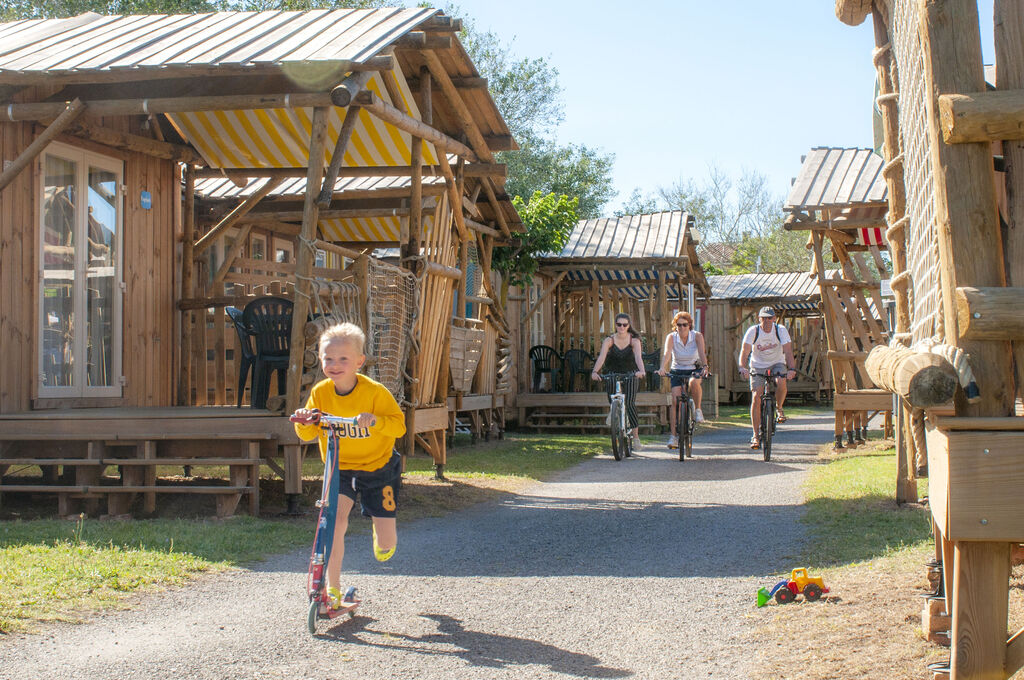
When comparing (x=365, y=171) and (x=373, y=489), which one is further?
(x=365, y=171)

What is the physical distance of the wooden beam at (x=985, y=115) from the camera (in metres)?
3.09

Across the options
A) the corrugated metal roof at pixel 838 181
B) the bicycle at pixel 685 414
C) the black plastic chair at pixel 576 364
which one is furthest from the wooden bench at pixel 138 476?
the black plastic chair at pixel 576 364

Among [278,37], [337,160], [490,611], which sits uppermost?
[278,37]

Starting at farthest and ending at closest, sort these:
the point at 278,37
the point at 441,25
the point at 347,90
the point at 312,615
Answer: the point at 441,25 < the point at 278,37 < the point at 347,90 < the point at 312,615

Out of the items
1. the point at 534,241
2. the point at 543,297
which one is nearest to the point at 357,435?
the point at 534,241

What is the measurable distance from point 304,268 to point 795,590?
4331mm

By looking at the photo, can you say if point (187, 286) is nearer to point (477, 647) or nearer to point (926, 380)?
point (477, 647)

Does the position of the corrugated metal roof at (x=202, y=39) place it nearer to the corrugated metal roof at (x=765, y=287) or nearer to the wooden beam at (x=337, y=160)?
the wooden beam at (x=337, y=160)

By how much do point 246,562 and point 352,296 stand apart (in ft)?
9.19

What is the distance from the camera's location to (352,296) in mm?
8469

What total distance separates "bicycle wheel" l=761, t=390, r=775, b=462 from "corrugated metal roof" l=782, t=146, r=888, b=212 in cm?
234

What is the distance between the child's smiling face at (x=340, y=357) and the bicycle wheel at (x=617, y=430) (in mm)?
7992

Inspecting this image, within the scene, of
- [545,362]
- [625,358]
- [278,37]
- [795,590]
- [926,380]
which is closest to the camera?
[926,380]

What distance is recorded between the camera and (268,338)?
871cm
